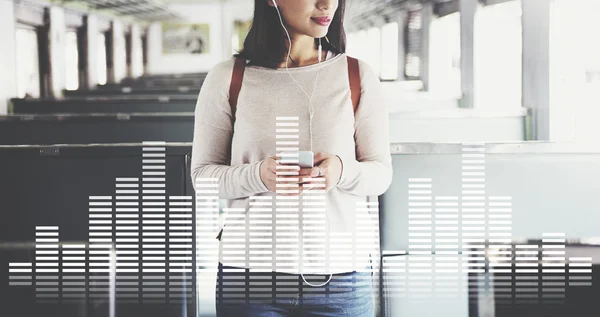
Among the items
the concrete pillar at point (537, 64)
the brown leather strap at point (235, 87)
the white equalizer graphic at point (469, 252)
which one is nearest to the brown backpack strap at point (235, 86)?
the brown leather strap at point (235, 87)

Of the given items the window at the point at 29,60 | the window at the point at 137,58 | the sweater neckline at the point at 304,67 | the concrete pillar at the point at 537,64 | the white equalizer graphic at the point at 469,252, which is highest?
the window at the point at 137,58

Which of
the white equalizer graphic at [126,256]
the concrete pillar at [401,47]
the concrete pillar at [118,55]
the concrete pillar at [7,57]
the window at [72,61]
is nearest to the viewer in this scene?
the white equalizer graphic at [126,256]

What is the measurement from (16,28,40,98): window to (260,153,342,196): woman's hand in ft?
17.2

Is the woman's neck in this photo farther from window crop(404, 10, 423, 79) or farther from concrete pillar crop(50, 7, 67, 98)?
concrete pillar crop(50, 7, 67, 98)

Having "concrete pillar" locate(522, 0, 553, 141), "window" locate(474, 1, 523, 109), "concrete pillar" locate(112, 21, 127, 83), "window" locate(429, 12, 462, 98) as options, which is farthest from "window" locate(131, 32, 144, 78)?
"concrete pillar" locate(522, 0, 553, 141)

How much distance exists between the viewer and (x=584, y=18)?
252cm

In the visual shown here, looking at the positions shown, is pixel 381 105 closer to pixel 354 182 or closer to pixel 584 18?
pixel 354 182

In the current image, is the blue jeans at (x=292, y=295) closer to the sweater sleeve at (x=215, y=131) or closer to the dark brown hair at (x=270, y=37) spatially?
the sweater sleeve at (x=215, y=131)

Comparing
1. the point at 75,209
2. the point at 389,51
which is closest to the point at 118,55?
the point at 389,51

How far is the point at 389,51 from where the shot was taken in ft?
23.1

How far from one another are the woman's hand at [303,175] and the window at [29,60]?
5244 mm

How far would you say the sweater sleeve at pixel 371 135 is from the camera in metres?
0.95

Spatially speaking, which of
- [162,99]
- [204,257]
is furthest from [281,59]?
[162,99]

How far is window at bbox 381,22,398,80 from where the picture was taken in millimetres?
6594
